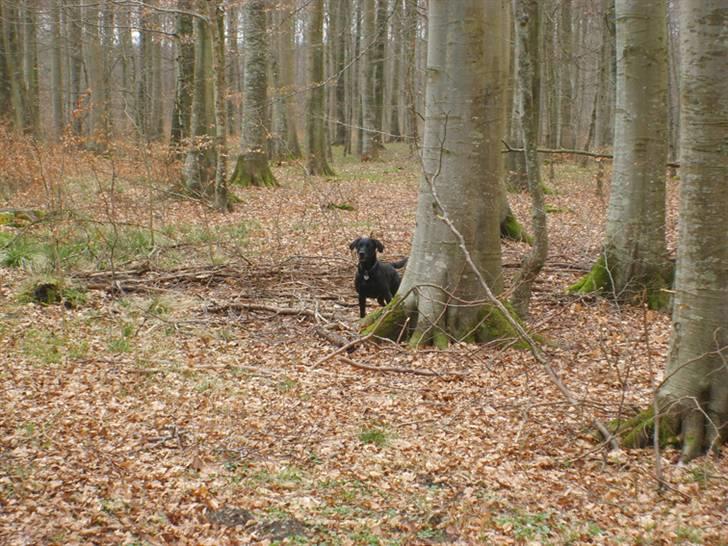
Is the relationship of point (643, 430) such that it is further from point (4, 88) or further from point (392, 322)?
point (4, 88)

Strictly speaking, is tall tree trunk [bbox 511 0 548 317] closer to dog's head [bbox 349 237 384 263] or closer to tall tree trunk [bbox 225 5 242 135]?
dog's head [bbox 349 237 384 263]

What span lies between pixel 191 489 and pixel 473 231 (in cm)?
400

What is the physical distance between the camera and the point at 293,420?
586cm

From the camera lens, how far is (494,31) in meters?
7.16

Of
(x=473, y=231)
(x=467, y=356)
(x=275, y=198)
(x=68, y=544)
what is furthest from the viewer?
(x=275, y=198)

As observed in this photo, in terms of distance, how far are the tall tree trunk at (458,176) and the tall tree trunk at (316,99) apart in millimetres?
12931

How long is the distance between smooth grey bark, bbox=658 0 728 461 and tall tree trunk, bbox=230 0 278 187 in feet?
49.2

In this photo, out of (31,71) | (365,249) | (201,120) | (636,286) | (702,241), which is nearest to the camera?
(702,241)

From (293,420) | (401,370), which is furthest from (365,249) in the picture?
(293,420)

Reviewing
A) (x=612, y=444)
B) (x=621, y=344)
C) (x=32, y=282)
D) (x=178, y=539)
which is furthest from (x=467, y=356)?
(x=32, y=282)

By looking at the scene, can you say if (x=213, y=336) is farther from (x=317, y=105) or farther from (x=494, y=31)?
(x=317, y=105)

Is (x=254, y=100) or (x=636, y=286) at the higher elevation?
(x=254, y=100)

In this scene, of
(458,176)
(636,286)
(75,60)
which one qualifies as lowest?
(636,286)

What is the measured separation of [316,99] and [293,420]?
16.4 metres
